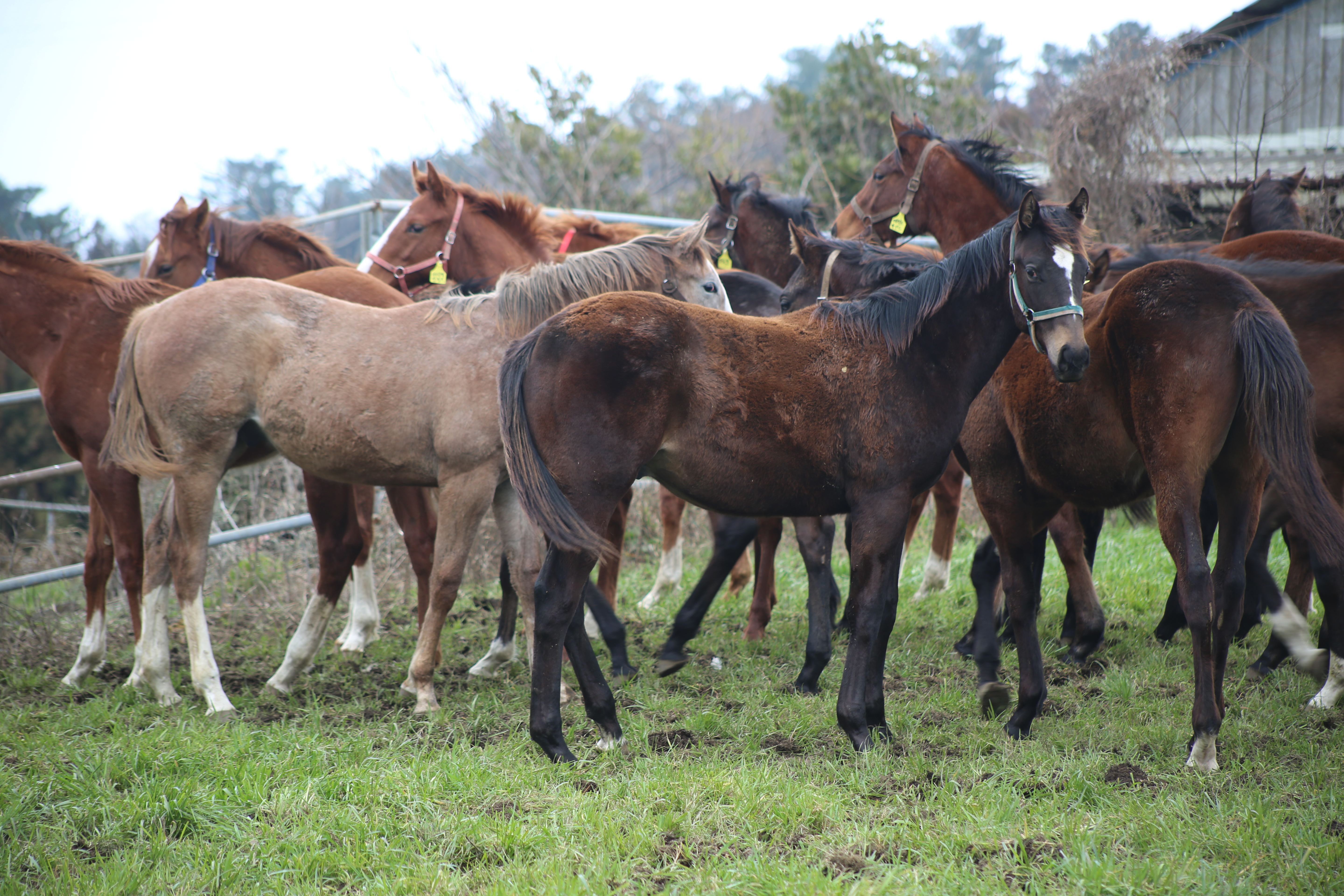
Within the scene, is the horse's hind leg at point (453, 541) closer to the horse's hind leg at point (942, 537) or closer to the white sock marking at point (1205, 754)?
the white sock marking at point (1205, 754)

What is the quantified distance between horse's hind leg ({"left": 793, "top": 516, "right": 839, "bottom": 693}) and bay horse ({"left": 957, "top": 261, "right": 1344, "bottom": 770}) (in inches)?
30.9

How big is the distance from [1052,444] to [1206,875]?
1704 mm

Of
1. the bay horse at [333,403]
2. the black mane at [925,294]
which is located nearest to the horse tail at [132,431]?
the bay horse at [333,403]

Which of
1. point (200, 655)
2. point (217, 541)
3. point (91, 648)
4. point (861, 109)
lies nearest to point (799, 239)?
point (200, 655)

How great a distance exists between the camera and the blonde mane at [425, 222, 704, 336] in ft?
14.7

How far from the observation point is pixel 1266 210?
6293mm

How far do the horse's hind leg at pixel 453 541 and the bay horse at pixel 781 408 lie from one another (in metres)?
0.83

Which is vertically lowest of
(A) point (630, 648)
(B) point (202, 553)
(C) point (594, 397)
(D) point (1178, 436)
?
(A) point (630, 648)

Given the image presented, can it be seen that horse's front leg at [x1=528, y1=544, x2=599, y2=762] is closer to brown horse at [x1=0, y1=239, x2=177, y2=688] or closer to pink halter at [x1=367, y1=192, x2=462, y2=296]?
brown horse at [x1=0, y1=239, x2=177, y2=688]

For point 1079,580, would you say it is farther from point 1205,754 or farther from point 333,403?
point 333,403

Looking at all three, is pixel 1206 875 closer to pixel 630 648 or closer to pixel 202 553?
pixel 630 648

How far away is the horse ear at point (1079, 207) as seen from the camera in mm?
3523

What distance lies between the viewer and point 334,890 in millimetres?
2627

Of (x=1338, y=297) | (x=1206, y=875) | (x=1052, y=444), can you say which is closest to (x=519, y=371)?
(x=1052, y=444)
